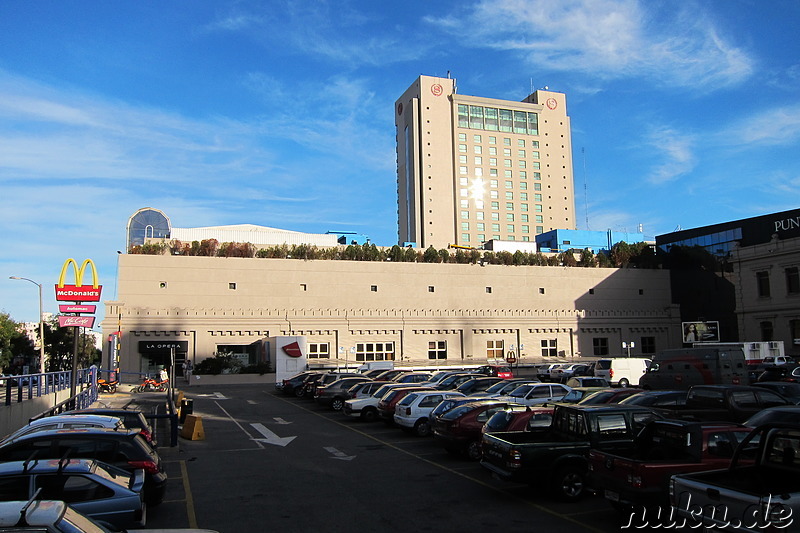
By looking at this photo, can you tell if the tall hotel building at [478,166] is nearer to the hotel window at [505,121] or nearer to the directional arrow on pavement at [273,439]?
the hotel window at [505,121]

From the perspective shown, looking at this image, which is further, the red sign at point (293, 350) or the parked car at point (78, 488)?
the red sign at point (293, 350)

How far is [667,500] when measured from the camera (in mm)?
9094

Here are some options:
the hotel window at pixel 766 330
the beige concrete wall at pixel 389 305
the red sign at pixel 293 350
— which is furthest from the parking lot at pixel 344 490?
the hotel window at pixel 766 330

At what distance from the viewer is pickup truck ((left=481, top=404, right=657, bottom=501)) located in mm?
11227

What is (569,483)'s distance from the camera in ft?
37.8

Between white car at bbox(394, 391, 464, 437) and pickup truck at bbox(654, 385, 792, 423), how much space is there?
7110 millimetres

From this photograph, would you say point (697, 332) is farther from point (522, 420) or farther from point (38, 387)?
point (38, 387)

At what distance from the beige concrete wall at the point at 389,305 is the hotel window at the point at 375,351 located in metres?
0.60

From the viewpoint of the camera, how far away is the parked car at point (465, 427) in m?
15.8

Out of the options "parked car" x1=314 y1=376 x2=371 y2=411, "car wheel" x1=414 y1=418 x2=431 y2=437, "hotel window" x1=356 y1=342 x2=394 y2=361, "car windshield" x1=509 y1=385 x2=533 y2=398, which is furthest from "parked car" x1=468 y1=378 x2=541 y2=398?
"hotel window" x1=356 y1=342 x2=394 y2=361

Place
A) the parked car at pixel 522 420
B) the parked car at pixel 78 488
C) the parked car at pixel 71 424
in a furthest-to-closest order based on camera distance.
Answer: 1. the parked car at pixel 522 420
2. the parked car at pixel 71 424
3. the parked car at pixel 78 488

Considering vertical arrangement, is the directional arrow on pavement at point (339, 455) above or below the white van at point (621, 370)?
below

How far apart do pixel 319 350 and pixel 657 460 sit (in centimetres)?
5295

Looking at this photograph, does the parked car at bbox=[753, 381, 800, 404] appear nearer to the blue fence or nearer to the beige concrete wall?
the blue fence
